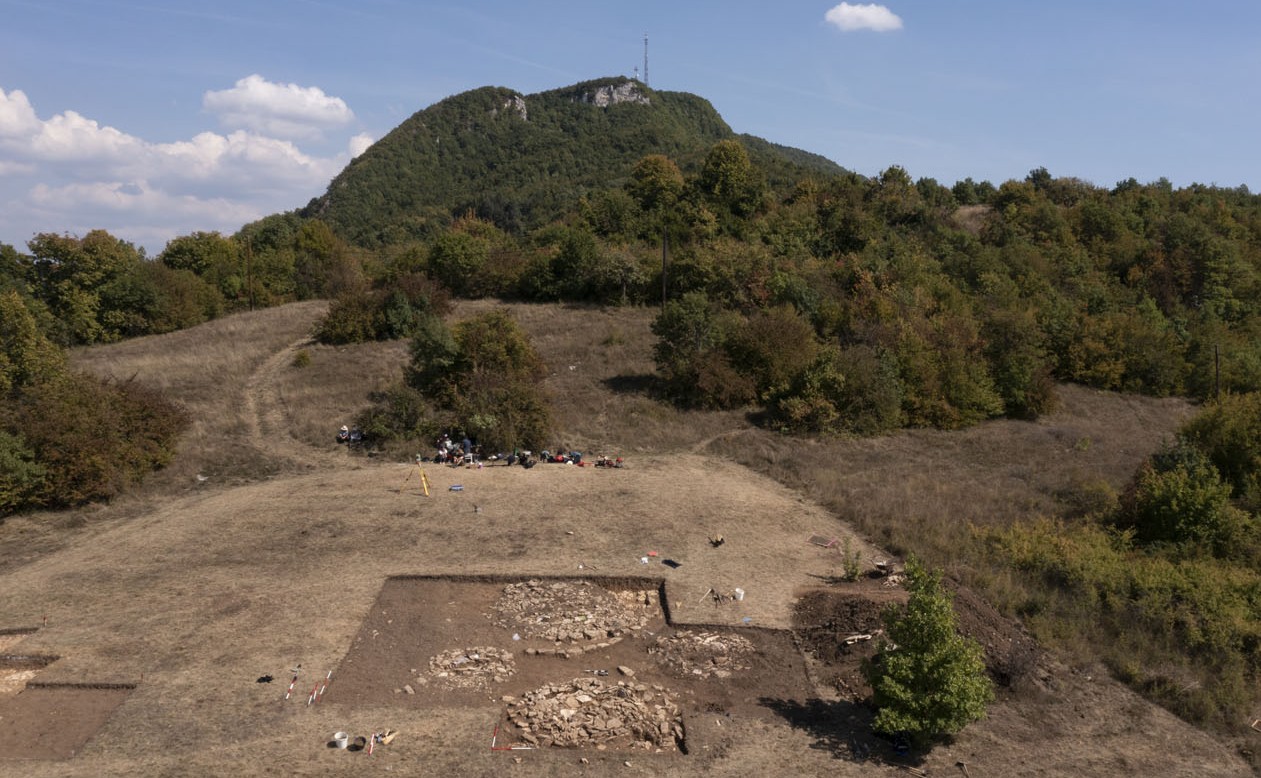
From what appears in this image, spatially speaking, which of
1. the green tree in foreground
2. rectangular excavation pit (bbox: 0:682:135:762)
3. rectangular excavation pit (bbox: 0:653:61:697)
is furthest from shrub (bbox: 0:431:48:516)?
the green tree in foreground

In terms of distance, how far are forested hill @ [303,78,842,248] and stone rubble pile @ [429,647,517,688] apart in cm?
5179

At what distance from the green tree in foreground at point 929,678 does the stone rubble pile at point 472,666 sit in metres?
4.98

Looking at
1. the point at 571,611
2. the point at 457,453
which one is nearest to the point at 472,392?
the point at 457,453

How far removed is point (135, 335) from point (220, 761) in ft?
117

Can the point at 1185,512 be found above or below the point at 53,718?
above

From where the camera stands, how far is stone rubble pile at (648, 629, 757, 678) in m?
10.7

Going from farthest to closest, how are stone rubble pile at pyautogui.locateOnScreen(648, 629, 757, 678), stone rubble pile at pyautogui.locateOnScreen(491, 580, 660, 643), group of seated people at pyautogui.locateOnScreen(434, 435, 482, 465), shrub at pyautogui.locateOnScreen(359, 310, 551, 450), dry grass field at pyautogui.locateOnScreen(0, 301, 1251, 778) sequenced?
shrub at pyautogui.locateOnScreen(359, 310, 551, 450) → group of seated people at pyautogui.locateOnScreen(434, 435, 482, 465) → stone rubble pile at pyautogui.locateOnScreen(491, 580, 660, 643) → stone rubble pile at pyautogui.locateOnScreen(648, 629, 757, 678) → dry grass field at pyautogui.locateOnScreen(0, 301, 1251, 778)

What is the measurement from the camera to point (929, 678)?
344 inches

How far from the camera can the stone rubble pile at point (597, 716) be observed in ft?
29.7

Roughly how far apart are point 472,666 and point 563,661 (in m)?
1.31

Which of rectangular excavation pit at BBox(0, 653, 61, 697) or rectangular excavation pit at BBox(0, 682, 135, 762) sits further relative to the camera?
rectangular excavation pit at BBox(0, 653, 61, 697)

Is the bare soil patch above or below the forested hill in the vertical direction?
below

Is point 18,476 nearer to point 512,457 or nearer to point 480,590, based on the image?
point 512,457

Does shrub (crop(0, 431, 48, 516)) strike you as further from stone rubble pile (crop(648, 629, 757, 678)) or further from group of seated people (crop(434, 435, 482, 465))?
stone rubble pile (crop(648, 629, 757, 678))
